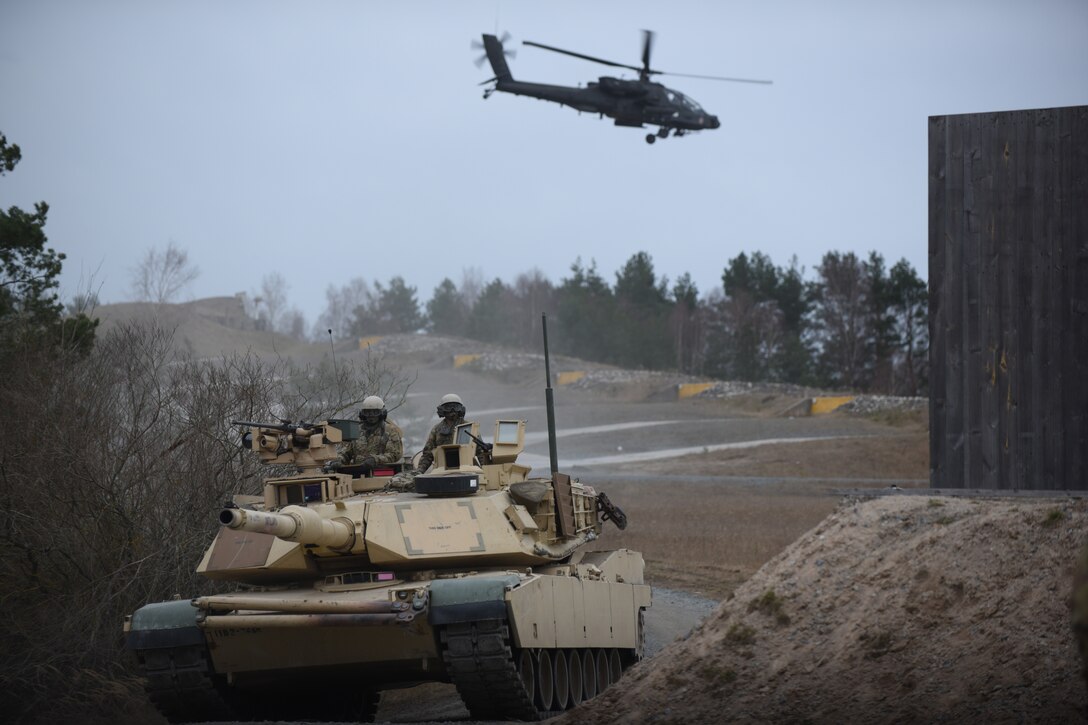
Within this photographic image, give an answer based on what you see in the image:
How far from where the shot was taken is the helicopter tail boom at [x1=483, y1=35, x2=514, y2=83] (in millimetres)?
43000

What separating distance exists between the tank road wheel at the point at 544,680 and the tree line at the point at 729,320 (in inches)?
2381

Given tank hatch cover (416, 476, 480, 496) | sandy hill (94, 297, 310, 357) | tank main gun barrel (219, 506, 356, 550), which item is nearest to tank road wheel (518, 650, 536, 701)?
tank hatch cover (416, 476, 480, 496)

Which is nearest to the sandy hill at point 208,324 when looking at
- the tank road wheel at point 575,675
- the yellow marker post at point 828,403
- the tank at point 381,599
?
the tank at point 381,599

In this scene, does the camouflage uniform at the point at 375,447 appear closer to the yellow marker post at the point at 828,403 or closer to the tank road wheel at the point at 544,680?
the tank road wheel at the point at 544,680

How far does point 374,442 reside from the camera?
14039 mm

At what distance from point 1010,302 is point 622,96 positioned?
3352 centimetres

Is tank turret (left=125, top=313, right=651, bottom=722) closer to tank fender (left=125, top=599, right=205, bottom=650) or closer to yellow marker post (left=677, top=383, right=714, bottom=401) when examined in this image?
tank fender (left=125, top=599, right=205, bottom=650)

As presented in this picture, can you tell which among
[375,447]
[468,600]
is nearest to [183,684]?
[468,600]

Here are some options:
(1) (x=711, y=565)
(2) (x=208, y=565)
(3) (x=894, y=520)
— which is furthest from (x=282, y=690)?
(1) (x=711, y=565)

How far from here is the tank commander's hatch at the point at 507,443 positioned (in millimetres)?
13844

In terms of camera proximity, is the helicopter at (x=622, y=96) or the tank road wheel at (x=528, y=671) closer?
the tank road wheel at (x=528, y=671)

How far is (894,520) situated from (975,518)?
0.63 meters

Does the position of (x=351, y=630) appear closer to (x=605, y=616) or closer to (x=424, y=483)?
(x=424, y=483)

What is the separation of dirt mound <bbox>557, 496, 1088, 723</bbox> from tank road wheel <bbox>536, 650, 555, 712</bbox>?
9.40 ft
